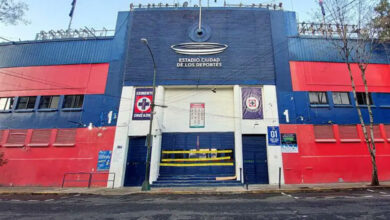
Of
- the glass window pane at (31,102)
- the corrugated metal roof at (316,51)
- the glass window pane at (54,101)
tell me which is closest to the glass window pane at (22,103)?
the glass window pane at (31,102)

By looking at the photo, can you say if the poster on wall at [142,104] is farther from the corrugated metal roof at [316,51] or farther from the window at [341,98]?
the window at [341,98]

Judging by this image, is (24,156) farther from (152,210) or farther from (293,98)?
(293,98)

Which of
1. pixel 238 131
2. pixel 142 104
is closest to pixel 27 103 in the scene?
pixel 142 104

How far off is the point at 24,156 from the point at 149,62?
47.4ft

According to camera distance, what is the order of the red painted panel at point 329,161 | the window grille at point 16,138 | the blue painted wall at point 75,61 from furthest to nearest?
the blue painted wall at point 75,61, the window grille at point 16,138, the red painted panel at point 329,161

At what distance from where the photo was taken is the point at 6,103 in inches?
719

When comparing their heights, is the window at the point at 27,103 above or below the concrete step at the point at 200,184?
above

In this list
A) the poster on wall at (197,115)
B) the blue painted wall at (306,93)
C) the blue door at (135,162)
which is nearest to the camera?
the blue door at (135,162)

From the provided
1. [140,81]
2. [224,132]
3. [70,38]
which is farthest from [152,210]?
[70,38]

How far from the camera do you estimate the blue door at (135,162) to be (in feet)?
49.5

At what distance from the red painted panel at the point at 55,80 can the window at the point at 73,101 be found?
418mm

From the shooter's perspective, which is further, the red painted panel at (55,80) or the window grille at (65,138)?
the red painted panel at (55,80)

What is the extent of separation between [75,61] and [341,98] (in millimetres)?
27124

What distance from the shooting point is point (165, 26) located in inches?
742
